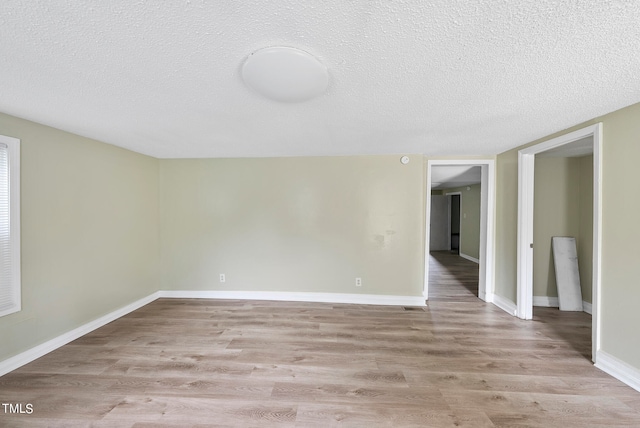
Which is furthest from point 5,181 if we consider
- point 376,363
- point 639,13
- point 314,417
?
point 639,13

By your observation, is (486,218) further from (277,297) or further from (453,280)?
(277,297)

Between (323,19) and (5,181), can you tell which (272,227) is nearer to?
(5,181)

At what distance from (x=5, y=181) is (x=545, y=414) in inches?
171

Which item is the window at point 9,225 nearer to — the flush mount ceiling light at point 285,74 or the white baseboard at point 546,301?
the flush mount ceiling light at point 285,74

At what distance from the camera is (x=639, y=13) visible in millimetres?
909

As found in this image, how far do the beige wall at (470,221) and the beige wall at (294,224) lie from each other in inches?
156

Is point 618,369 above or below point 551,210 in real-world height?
below

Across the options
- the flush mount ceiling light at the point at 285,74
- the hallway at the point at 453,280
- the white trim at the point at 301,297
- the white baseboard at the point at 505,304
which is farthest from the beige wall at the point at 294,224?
the flush mount ceiling light at the point at 285,74

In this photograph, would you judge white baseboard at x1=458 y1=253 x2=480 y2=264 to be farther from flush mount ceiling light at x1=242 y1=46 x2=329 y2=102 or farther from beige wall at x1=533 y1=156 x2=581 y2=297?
flush mount ceiling light at x1=242 y1=46 x2=329 y2=102

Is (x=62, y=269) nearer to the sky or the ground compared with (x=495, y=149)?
nearer to the ground

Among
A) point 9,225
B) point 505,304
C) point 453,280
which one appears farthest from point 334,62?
point 453,280

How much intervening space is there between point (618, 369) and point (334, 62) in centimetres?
309

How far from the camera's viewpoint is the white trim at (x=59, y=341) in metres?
1.85

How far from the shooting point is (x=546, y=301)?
3.20 metres
